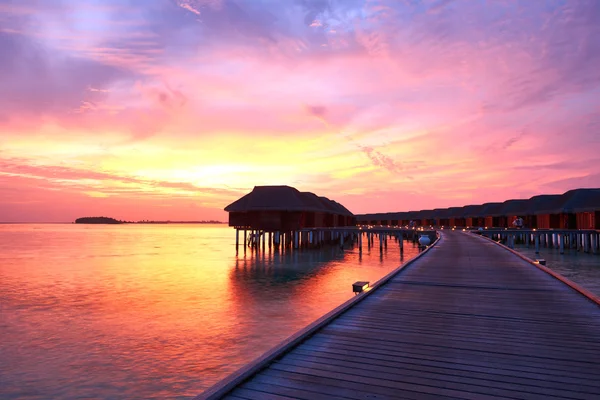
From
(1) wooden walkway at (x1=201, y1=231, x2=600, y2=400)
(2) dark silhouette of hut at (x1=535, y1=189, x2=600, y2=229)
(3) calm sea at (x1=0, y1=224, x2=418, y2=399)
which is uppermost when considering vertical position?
(2) dark silhouette of hut at (x1=535, y1=189, x2=600, y2=229)

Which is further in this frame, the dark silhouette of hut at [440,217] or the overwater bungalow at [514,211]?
the dark silhouette of hut at [440,217]

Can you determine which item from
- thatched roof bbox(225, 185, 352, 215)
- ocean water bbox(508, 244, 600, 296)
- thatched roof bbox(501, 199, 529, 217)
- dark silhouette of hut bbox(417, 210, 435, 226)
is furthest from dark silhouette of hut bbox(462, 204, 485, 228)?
thatched roof bbox(225, 185, 352, 215)

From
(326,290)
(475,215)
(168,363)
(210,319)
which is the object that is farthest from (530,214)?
(168,363)

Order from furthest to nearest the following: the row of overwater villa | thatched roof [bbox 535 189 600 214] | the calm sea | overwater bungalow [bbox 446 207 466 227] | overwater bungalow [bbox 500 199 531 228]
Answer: overwater bungalow [bbox 446 207 466 227], overwater bungalow [bbox 500 199 531 228], the row of overwater villa, thatched roof [bbox 535 189 600 214], the calm sea

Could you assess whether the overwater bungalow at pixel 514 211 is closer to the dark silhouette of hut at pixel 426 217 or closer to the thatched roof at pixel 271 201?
the dark silhouette of hut at pixel 426 217

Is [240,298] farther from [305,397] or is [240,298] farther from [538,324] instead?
[305,397]

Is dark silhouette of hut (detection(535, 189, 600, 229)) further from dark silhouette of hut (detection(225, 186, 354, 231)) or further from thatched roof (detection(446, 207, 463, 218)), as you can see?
thatched roof (detection(446, 207, 463, 218))

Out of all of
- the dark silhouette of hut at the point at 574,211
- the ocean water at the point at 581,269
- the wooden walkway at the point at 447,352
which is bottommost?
the ocean water at the point at 581,269

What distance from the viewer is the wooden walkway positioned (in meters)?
4.05

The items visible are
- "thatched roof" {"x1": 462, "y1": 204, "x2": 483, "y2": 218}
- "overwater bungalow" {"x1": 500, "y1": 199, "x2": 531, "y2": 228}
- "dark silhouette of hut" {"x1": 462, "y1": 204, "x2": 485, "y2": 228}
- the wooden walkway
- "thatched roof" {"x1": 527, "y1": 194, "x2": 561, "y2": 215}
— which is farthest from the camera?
"thatched roof" {"x1": 462, "y1": 204, "x2": 483, "y2": 218}

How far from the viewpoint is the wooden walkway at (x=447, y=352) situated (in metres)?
4.05

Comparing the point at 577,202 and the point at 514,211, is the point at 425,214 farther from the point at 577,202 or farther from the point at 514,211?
the point at 577,202

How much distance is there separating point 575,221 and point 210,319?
44743 mm

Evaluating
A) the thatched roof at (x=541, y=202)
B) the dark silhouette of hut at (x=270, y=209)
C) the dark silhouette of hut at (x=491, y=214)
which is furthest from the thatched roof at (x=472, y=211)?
the dark silhouette of hut at (x=270, y=209)
